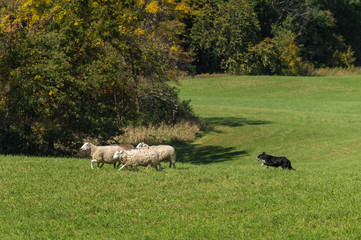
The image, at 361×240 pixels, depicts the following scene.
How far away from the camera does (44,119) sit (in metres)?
25.4

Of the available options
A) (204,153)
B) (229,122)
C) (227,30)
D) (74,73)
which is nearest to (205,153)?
(204,153)

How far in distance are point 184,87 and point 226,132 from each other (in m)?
34.8

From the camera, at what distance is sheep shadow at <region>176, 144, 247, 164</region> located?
31.4 meters

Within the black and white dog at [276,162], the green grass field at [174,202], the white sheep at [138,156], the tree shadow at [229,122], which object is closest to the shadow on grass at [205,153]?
the tree shadow at [229,122]

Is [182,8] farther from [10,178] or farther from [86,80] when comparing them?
[10,178]

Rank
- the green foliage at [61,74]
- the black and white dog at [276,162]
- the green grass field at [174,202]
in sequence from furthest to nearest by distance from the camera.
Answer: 1. the green foliage at [61,74]
2. the black and white dog at [276,162]
3. the green grass field at [174,202]

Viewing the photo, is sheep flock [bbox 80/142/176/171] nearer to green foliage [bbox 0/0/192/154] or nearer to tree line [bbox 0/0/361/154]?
green foliage [bbox 0/0/192/154]

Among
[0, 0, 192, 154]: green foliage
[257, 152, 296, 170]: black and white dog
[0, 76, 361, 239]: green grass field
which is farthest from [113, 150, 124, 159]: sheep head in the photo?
[0, 0, 192, 154]: green foliage

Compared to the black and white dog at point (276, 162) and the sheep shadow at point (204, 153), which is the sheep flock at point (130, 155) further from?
the sheep shadow at point (204, 153)

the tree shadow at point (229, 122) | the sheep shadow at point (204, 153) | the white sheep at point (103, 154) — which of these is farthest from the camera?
the tree shadow at point (229, 122)

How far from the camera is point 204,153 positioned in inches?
1337

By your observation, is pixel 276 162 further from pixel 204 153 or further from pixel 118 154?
pixel 204 153

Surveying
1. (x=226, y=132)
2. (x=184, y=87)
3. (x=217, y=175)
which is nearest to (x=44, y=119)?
(x=217, y=175)

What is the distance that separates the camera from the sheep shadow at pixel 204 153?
31375 mm
